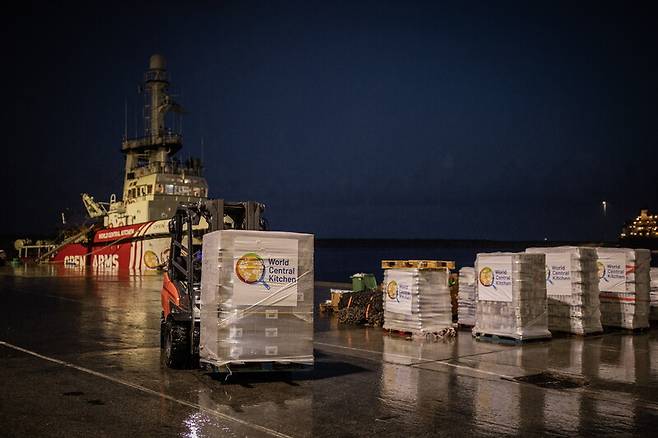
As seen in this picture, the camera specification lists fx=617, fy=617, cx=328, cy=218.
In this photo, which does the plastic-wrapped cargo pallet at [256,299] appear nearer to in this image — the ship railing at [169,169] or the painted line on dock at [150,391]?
the painted line on dock at [150,391]

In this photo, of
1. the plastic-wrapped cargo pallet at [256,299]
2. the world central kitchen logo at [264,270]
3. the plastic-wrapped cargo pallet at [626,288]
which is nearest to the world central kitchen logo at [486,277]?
the plastic-wrapped cargo pallet at [626,288]

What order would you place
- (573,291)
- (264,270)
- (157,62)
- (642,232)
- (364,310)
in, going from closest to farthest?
(264,270) < (573,291) < (364,310) < (157,62) < (642,232)

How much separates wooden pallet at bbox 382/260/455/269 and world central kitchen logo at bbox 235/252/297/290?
5.66m

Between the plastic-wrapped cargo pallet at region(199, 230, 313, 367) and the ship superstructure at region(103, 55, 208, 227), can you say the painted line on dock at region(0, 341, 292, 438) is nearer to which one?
the plastic-wrapped cargo pallet at region(199, 230, 313, 367)

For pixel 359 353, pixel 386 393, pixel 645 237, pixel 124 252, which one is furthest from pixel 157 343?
pixel 645 237

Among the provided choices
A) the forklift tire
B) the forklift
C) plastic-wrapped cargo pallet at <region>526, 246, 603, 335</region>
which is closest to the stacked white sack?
plastic-wrapped cargo pallet at <region>526, 246, 603, 335</region>

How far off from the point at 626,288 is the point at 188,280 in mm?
10574

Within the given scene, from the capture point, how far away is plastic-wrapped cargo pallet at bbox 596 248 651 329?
14.6 m

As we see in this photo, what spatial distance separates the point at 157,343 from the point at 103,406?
503cm

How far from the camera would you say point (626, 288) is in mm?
14766

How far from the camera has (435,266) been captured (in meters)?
13.6

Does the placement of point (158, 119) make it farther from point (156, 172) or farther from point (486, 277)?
point (486, 277)

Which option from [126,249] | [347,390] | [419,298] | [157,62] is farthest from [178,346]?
[157,62]

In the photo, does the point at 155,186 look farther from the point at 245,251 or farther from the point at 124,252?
the point at 245,251
